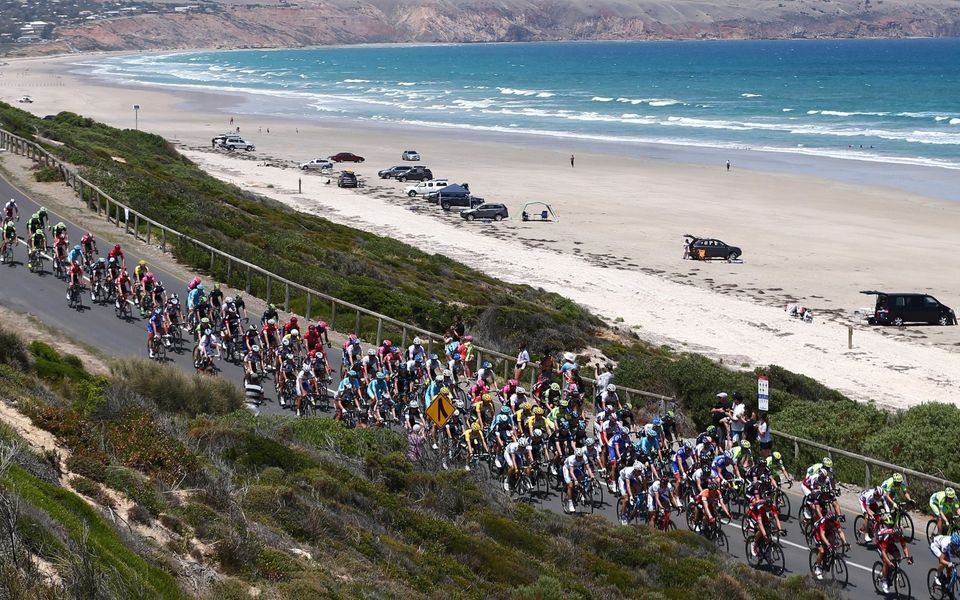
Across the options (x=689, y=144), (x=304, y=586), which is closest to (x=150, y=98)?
(x=689, y=144)

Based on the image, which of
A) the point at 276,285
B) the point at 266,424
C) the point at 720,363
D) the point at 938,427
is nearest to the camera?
the point at 266,424

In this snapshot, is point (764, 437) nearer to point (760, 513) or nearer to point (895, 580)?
point (760, 513)

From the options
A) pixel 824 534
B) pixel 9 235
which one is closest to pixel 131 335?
pixel 9 235

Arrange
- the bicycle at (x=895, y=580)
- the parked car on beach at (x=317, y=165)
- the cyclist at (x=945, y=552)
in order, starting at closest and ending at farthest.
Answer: the cyclist at (x=945, y=552), the bicycle at (x=895, y=580), the parked car on beach at (x=317, y=165)

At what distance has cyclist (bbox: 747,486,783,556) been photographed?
1628 centimetres

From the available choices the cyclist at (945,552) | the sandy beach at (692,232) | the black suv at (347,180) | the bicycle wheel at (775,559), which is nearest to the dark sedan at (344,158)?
the sandy beach at (692,232)

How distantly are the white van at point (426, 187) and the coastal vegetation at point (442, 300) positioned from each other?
13.2m

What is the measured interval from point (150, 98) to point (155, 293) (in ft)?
363

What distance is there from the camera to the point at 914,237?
53562mm

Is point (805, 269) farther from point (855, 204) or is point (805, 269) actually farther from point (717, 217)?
point (855, 204)

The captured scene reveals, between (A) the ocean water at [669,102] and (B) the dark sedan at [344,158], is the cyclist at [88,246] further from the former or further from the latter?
(A) the ocean water at [669,102]

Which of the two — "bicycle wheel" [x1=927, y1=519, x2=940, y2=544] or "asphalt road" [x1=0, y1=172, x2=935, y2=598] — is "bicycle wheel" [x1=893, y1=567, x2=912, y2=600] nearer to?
"asphalt road" [x1=0, y1=172, x2=935, y2=598]

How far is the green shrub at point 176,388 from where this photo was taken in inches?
762

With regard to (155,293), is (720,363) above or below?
below
